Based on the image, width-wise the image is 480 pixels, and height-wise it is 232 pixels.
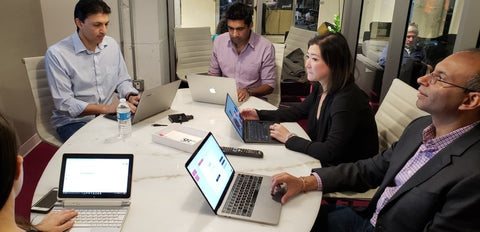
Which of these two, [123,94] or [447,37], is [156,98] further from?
[447,37]

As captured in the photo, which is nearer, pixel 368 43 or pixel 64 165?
pixel 64 165

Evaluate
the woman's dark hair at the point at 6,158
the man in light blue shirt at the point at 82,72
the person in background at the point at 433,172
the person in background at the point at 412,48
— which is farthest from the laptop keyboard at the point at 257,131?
the person in background at the point at 412,48

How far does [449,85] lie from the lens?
52.2 inches

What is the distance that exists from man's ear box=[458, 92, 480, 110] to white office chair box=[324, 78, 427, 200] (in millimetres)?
461

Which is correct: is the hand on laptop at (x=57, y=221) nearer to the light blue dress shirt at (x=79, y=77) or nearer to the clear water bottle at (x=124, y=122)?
the clear water bottle at (x=124, y=122)

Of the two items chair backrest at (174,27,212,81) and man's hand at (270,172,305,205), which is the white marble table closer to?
man's hand at (270,172,305,205)

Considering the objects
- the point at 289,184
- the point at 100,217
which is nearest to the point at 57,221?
the point at 100,217

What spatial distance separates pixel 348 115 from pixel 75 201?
1308 millimetres

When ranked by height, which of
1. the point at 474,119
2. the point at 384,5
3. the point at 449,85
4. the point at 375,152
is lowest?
the point at 375,152

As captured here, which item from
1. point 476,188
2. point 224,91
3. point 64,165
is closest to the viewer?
point 476,188

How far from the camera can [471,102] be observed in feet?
4.20

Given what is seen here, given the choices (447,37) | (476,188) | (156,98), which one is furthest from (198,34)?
(476,188)

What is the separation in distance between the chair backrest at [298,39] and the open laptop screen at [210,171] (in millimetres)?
3007

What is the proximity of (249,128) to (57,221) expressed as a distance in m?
1.18
